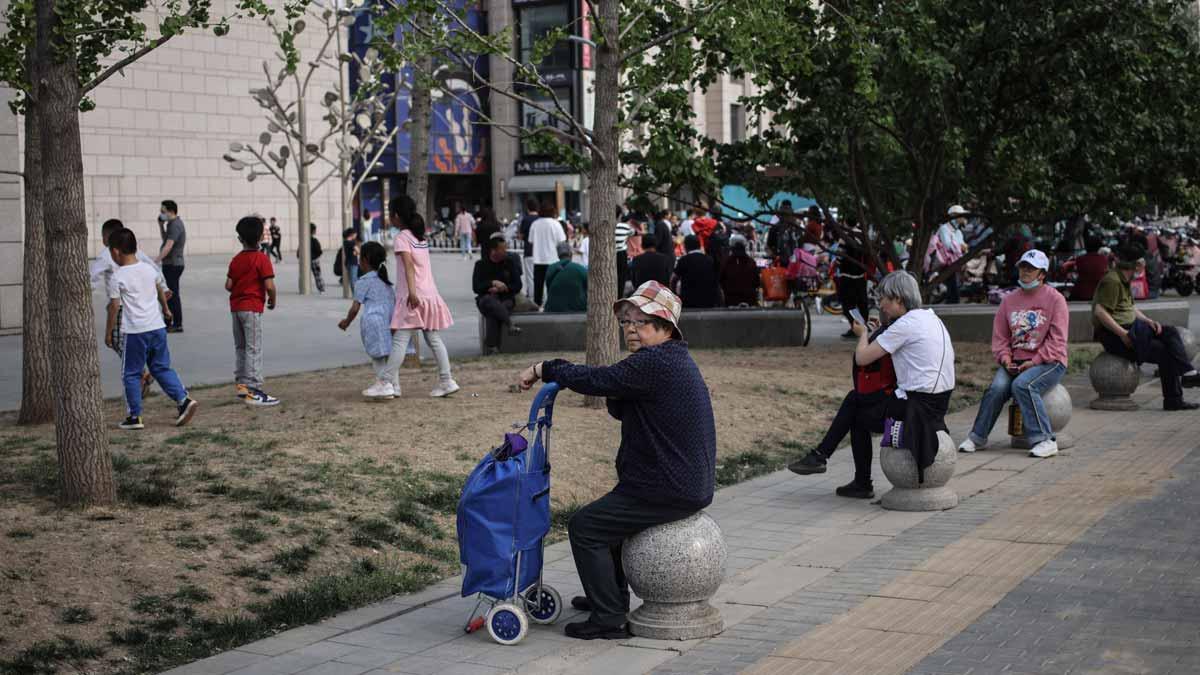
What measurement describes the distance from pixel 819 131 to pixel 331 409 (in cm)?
735

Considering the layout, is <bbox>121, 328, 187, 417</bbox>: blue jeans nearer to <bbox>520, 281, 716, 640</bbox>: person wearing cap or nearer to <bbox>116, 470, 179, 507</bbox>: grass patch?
<bbox>116, 470, 179, 507</bbox>: grass patch

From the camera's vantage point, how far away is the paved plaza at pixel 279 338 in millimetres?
15836

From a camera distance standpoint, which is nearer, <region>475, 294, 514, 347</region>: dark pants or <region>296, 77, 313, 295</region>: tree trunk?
<region>475, 294, 514, 347</region>: dark pants

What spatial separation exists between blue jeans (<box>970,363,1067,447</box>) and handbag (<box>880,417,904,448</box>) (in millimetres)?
2331

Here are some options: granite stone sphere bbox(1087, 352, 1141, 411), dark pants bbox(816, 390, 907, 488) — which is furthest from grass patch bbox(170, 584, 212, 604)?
granite stone sphere bbox(1087, 352, 1141, 411)

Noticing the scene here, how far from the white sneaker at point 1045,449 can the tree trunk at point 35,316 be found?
25.8ft

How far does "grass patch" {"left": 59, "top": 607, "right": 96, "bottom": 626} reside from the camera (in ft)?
20.5

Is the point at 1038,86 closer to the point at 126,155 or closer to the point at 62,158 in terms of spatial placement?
the point at 62,158

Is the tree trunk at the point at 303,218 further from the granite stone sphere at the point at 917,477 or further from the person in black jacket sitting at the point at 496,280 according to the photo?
the granite stone sphere at the point at 917,477

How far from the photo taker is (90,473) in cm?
780

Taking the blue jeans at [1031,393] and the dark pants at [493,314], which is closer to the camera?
the blue jeans at [1031,393]

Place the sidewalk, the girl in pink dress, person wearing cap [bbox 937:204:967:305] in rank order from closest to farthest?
the sidewalk < the girl in pink dress < person wearing cap [bbox 937:204:967:305]

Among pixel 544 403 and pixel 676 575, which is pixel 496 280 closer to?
pixel 544 403

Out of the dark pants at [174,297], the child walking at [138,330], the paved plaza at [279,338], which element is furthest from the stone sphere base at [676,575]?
the dark pants at [174,297]
